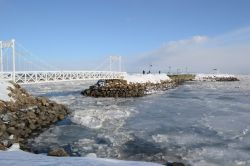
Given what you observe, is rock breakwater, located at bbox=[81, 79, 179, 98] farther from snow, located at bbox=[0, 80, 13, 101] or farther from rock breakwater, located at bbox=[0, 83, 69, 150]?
snow, located at bbox=[0, 80, 13, 101]

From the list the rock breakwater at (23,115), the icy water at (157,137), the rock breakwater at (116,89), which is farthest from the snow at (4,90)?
the rock breakwater at (116,89)

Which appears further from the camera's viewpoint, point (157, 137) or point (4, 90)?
point (4, 90)

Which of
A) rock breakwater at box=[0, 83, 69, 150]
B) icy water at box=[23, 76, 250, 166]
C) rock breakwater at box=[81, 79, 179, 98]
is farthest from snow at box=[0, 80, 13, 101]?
rock breakwater at box=[81, 79, 179, 98]

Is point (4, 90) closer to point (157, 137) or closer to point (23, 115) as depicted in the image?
point (23, 115)

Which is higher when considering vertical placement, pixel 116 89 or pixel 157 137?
pixel 116 89

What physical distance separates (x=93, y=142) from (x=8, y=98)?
9.25 meters

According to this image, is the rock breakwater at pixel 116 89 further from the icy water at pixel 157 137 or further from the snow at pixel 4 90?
the icy water at pixel 157 137

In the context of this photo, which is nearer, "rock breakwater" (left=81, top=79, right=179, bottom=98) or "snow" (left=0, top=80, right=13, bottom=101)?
"snow" (left=0, top=80, right=13, bottom=101)

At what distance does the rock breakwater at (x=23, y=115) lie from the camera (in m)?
14.4

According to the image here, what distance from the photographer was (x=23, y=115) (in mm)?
17703

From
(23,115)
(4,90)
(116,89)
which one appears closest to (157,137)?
(23,115)

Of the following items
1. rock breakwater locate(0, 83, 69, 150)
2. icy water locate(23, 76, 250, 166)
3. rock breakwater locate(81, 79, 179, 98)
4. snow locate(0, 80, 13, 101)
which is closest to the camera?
icy water locate(23, 76, 250, 166)

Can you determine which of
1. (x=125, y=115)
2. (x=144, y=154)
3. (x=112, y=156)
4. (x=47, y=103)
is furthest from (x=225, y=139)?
(x=47, y=103)

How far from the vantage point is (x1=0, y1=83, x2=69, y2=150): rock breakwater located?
14.4 metres
